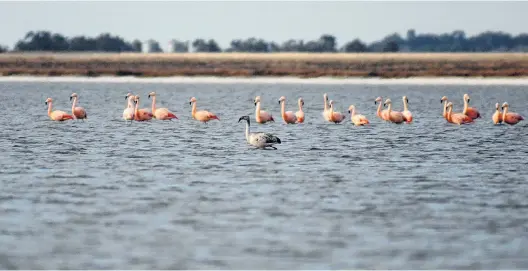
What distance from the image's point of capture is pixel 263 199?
1555 cm

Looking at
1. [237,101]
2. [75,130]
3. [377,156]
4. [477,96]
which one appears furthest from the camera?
[477,96]

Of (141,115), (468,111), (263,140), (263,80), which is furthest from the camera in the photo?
(263,80)

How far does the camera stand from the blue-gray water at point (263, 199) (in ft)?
39.0

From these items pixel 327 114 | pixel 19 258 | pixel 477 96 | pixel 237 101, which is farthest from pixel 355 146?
pixel 477 96

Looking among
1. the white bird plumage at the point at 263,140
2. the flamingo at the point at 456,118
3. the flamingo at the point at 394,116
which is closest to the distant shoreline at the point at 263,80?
the flamingo at the point at 456,118

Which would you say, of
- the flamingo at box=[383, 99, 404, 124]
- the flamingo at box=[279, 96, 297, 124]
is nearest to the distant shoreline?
the flamingo at box=[383, 99, 404, 124]

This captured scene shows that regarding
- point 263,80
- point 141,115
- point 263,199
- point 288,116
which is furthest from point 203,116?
point 263,80

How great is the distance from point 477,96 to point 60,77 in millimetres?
28999

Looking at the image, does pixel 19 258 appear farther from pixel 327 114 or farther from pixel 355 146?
pixel 327 114

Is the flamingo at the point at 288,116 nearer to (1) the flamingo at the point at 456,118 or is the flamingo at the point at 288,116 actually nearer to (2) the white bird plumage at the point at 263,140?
(1) the flamingo at the point at 456,118

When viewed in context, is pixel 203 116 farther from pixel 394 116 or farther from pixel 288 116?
pixel 394 116

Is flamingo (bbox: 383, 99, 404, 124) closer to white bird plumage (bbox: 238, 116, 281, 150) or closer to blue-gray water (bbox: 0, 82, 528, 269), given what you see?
blue-gray water (bbox: 0, 82, 528, 269)

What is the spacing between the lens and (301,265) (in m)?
11.4

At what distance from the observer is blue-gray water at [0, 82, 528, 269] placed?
11.9m
